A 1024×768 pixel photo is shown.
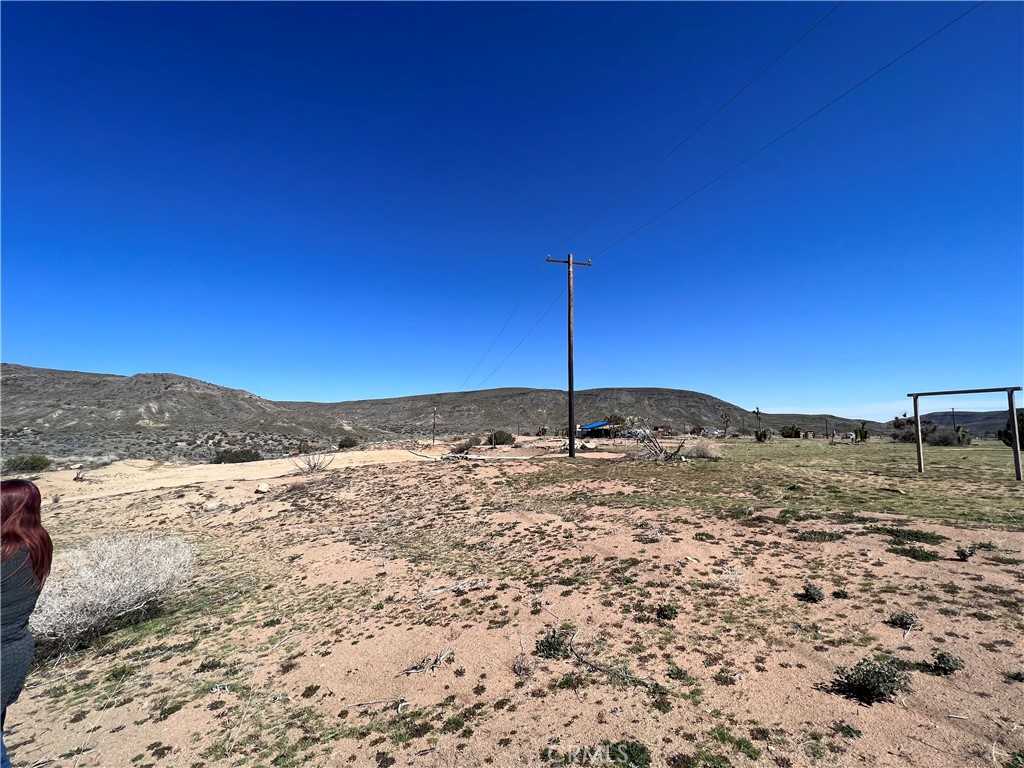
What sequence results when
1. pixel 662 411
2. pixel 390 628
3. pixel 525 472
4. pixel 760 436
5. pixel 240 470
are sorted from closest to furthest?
pixel 390 628 → pixel 525 472 → pixel 240 470 → pixel 760 436 → pixel 662 411

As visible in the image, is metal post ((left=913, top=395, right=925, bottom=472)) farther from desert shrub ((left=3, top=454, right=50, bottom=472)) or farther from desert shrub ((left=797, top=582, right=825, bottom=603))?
desert shrub ((left=3, top=454, right=50, bottom=472))

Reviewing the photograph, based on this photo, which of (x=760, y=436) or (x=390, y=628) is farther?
(x=760, y=436)

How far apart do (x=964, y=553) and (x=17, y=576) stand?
10126 millimetres

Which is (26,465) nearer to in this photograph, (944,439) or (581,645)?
(581,645)

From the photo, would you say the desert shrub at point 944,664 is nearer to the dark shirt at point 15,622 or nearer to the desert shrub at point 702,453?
the dark shirt at point 15,622

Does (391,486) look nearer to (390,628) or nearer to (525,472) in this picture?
(525,472)

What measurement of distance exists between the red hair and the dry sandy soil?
286 centimetres

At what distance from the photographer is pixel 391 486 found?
1573cm

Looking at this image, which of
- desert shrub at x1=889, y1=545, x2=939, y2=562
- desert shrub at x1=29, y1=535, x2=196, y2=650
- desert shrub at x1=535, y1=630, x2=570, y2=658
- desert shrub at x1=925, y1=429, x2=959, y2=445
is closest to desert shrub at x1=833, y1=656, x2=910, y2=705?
desert shrub at x1=535, y1=630, x2=570, y2=658

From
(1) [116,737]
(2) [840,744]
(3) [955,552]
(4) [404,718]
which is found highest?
(3) [955,552]

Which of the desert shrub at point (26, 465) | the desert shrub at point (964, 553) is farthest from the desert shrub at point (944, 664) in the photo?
the desert shrub at point (26, 465)

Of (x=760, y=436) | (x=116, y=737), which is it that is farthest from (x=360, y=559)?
(x=760, y=436)

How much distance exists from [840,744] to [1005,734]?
1.16 metres

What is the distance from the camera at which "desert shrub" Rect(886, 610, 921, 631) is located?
191 inches
